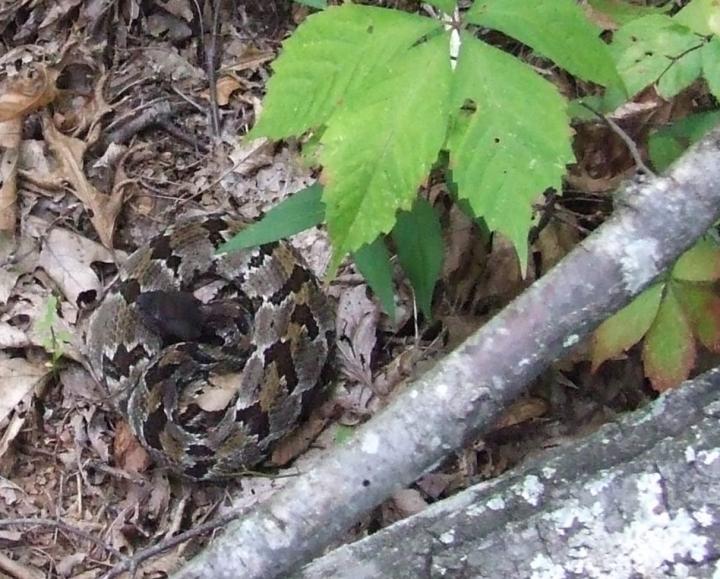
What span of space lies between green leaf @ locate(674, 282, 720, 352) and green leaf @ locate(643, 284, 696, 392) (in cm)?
2

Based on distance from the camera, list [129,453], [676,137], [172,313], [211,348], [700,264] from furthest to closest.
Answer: [211,348] → [172,313] → [129,453] → [676,137] → [700,264]

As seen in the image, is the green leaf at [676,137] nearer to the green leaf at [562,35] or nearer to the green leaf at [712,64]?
the green leaf at [712,64]

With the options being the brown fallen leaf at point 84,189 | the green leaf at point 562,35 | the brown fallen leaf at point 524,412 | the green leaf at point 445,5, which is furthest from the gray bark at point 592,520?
the brown fallen leaf at point 84,189

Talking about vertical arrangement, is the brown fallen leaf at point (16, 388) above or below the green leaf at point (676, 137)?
below

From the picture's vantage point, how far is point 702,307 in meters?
2.46

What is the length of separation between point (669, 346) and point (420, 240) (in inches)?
32.8

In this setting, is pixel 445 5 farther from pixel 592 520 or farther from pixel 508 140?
pixel 592 520

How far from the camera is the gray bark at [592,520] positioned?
157cm

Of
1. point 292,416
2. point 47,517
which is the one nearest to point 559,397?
point 292,416

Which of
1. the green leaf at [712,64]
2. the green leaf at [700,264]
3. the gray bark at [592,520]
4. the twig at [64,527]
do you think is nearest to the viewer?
the gray bark at [592,520]

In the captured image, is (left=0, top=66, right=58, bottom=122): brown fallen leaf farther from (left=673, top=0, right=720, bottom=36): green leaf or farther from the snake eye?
(left=673, top=0, right=720, bottom=36): green leaf

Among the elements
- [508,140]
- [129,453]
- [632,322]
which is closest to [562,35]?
[508,140]

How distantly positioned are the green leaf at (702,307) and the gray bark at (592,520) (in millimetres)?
668

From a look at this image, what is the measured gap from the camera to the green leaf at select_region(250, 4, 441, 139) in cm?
195
